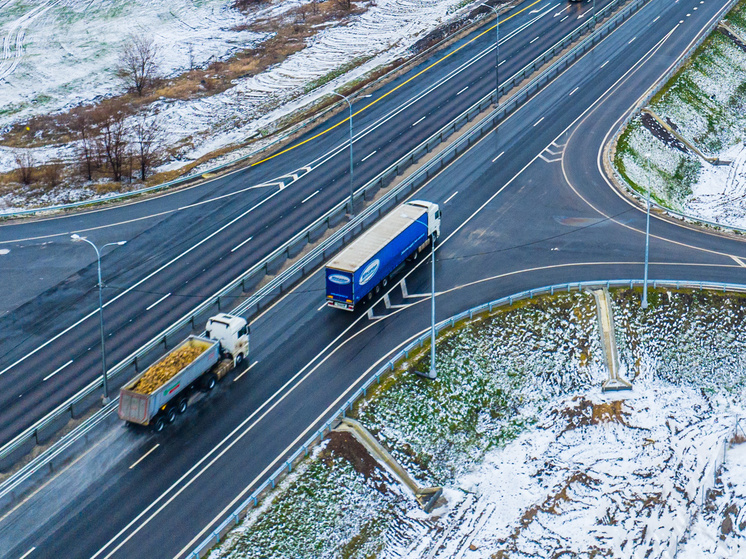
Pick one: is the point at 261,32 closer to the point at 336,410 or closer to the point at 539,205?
the point at 539,205

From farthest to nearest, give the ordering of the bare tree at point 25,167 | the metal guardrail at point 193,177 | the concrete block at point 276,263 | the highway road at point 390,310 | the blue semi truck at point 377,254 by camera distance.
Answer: the bare tree at point 25,167, the metal guardrail at point 193,177, the concrete block at point 276,263, the blue semi truck at point 377,254, the highway road at point 390,310

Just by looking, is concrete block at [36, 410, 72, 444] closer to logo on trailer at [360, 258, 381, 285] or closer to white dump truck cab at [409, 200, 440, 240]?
logo on trailer at [360, 258, 381, 285]

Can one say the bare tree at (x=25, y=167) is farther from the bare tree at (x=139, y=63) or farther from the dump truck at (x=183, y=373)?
the dump truck at (x=183, y=373)

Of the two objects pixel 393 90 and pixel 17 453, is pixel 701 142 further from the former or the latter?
pixel 17 453

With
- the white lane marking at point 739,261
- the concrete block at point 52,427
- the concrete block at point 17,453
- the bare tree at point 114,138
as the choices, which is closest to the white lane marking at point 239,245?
the bare tree at point 114,138

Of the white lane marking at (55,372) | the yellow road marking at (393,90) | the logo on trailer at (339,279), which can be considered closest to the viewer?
the white lane marking at (55,372)

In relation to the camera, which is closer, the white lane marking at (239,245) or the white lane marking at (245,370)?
the white lane marking at (245,370)

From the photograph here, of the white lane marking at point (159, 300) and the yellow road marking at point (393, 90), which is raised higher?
the yellow road marking at point (393, 90)

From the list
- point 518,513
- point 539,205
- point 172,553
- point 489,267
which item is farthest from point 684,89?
point 172,553
